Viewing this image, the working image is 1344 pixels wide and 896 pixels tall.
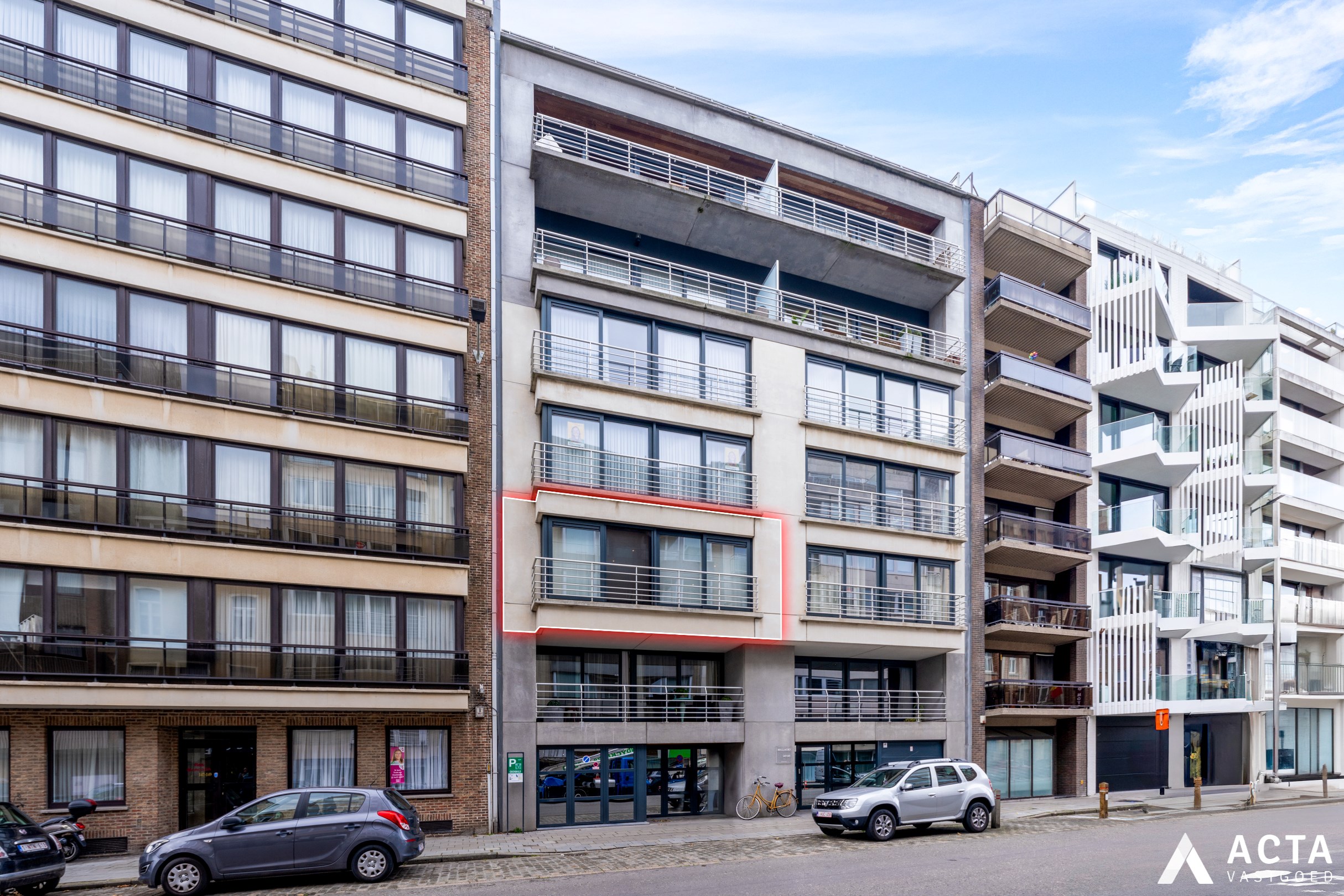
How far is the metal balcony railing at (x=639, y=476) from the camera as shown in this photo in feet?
78.6

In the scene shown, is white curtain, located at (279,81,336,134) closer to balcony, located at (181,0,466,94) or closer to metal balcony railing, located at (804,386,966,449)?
balcony, located at (181,0,466,94)

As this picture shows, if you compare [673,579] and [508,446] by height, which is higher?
[508,446]

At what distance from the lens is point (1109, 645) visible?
106 ft

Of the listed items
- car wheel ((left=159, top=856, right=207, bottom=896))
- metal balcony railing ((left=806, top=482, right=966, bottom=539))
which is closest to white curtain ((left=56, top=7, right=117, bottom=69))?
car wheel ((left=159, top=856, right=207, bottom=896))

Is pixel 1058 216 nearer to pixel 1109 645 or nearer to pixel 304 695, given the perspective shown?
pixel 1109 645

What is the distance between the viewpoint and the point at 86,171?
20422 millimetres

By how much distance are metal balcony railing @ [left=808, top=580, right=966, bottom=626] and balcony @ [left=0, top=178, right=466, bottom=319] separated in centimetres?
1178

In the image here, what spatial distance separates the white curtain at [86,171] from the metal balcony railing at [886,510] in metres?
17.6

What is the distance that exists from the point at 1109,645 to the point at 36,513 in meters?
29.4

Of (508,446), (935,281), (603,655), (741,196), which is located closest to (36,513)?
(508,446)

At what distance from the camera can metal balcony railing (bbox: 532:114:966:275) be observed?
2633 centimetres

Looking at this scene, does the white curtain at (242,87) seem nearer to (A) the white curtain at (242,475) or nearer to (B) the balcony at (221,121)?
(B) the balcony at (221,121)

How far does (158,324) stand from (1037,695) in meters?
25.4

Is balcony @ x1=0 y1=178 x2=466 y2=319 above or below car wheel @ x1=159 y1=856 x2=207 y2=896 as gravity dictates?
above
